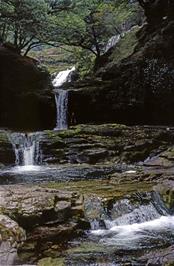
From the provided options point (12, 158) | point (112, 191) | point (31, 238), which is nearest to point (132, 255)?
point (31, 238)

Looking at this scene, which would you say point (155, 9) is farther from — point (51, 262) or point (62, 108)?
point (51, 262)

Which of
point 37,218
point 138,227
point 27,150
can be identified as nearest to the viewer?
point 37,218

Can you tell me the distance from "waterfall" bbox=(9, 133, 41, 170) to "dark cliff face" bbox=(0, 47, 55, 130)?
567 centimetres

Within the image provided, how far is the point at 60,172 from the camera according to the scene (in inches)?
602

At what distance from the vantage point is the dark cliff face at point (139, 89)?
898 inches

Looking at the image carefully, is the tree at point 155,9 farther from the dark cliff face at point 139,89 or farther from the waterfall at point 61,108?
the waterfall at point 61,108

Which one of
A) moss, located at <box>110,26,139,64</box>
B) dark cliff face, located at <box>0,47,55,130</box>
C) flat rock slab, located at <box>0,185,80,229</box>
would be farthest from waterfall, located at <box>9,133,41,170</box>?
moss, located at <box>110,26,139,64</box>

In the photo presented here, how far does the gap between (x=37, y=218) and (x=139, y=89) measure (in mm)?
14922

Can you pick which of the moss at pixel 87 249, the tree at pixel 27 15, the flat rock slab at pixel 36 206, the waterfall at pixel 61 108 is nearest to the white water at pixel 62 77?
the waterfall at pixel 61 108

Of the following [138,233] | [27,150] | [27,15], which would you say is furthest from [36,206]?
[27,15]

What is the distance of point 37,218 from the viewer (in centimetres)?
941

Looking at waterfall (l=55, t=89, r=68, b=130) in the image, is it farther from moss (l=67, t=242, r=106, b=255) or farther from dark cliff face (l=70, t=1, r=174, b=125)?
moss (l=67, t=242, r=106, b=255)

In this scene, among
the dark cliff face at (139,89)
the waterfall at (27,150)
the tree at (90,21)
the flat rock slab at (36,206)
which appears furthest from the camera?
the tree at (90,21)

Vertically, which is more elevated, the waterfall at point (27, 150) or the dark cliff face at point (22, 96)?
the dark cliff face at point (22, 96)
